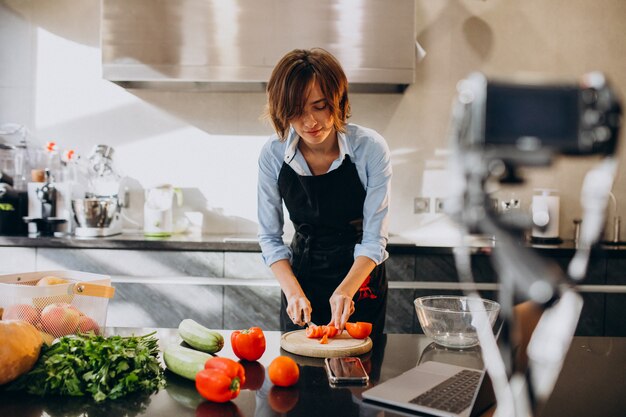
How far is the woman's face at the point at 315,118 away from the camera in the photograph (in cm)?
158

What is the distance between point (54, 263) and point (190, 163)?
968 mm

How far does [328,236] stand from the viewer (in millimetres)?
1947

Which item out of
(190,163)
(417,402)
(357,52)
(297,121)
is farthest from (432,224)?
(417,402)

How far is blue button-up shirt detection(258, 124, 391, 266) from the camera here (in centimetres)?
178

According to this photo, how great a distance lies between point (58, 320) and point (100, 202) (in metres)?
→ 1.92

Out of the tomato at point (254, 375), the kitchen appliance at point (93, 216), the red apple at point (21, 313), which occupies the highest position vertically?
the kitchen appliance at point (93, 216)

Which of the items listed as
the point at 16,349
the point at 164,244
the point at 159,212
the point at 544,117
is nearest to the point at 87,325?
the point at 16,349

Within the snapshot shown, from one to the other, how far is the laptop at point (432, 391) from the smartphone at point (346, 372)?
57 mm

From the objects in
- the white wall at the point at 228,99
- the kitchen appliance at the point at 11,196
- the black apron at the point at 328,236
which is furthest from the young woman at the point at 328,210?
the kitchen appliance at the point at 11,196

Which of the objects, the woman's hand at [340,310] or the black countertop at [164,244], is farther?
the black countertop at [164,244]

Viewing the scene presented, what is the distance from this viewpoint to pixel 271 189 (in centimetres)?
188

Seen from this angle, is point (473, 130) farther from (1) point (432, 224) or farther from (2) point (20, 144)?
(2) point (20, 144)

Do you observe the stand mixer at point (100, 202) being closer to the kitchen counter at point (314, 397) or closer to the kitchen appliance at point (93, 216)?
the kitchen appliance at point (93, 216)

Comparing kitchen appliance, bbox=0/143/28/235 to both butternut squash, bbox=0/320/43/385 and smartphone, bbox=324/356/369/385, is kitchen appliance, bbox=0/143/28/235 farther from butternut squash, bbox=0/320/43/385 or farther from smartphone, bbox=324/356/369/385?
smartphone, bbox=324/356/369/385
